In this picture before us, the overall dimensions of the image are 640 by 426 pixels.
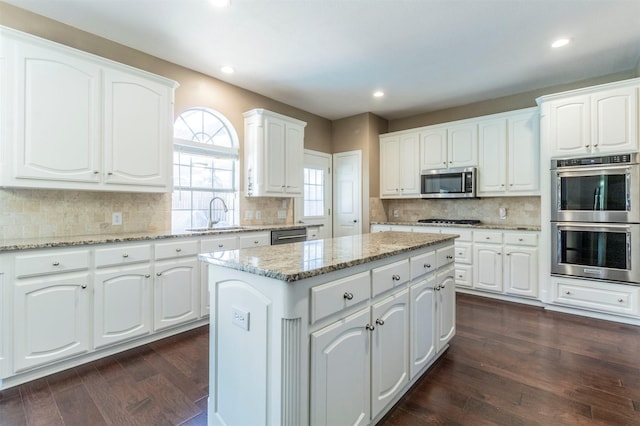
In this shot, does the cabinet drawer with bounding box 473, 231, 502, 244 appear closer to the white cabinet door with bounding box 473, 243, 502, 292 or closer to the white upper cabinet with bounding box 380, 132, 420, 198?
the white cabinet door with bounding box 473, 243, 502, 292

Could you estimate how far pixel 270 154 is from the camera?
161 inches

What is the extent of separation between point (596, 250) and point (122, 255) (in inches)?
179

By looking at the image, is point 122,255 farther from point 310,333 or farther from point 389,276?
point 389,276

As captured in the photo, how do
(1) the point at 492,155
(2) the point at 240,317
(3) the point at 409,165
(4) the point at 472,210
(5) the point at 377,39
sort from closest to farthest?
(2) the point at 240,317, (5) the point at 377,39, (1) the point at 492,155, (4) the point at 472,210, (3) the point at 409,165

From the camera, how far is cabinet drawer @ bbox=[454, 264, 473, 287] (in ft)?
13.6

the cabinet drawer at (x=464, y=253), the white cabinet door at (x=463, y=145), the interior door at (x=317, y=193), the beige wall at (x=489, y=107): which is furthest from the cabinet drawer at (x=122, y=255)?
the beige wall at (x=489, y=107)

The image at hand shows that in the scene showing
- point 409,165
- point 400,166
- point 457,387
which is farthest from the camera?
point 400,166

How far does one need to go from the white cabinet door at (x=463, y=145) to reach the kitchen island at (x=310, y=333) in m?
3.03

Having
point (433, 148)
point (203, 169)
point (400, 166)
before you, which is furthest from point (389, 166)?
point (203, 169)

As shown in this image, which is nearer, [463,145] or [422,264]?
[422,264]

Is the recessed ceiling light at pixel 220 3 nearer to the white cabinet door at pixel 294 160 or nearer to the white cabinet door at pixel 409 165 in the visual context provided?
the white cabinet door at pixel 294 160

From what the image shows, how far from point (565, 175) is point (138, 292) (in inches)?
173

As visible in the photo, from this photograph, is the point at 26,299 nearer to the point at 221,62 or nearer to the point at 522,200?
the point at 221,62

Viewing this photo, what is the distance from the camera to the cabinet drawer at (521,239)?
372 cm
